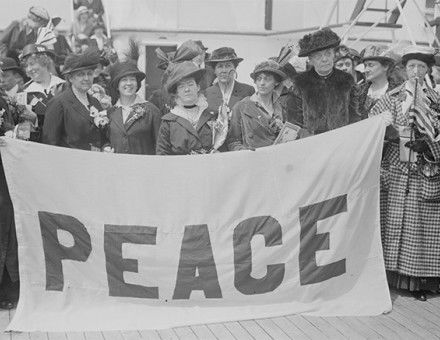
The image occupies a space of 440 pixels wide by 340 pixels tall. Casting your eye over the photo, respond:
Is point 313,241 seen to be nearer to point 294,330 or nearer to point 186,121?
point 294,330

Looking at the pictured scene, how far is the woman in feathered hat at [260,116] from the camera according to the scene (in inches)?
232

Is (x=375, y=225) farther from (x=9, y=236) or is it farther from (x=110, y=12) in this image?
(x=110, y=12)

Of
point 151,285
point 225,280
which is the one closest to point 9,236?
point 151,285

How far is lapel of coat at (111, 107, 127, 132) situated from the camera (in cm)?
592

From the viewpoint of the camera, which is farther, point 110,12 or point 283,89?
point 110,12

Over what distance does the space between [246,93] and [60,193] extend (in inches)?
121

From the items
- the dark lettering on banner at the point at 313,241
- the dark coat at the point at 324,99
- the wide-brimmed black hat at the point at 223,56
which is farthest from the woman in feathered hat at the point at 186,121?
the wide-brimmed black hat at the point at 223,56

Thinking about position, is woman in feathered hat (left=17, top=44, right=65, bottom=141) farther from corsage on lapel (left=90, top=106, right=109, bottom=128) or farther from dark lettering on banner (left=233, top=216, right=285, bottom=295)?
dark lettering on banner (left=233, top=216, right=285, bottom=295)

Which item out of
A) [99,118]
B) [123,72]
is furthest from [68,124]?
[123,72]

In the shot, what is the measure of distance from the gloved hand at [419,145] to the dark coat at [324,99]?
0.52 metres

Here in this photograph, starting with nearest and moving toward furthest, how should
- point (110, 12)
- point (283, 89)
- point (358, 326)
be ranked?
point (358, 326) < point (283, 89) < point (110, 12)

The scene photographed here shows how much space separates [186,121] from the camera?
18.6 feet

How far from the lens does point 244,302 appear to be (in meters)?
5.23

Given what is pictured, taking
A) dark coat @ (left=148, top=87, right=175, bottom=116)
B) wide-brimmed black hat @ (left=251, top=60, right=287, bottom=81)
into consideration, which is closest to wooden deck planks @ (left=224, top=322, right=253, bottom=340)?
wide-brimmed black hat @ (left=251, top=60, right=287, bottom=81)
